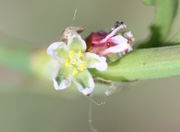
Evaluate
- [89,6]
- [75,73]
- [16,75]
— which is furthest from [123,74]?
[89,6]

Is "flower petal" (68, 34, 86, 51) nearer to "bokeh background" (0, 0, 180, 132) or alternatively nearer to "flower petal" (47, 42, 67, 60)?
"flower petal" (47, 42, 67, 60)

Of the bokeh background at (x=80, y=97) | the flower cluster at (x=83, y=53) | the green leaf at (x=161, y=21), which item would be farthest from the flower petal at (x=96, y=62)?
the bokeh background at (x=80, y=97)

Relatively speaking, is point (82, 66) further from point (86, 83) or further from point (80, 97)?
point (80, 97)

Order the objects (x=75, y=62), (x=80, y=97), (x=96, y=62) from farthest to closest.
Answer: (x=80, y=97) → (x=75, y=62) → (x=96, y=62)

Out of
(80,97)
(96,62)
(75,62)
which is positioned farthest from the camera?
(80,97)

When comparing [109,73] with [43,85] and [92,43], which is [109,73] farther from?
[43,85]

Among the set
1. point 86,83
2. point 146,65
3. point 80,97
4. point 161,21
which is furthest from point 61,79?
point 80,97

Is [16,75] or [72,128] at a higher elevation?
[16,75]

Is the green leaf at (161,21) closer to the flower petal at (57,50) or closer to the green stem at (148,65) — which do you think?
the green stem at (148,65)
